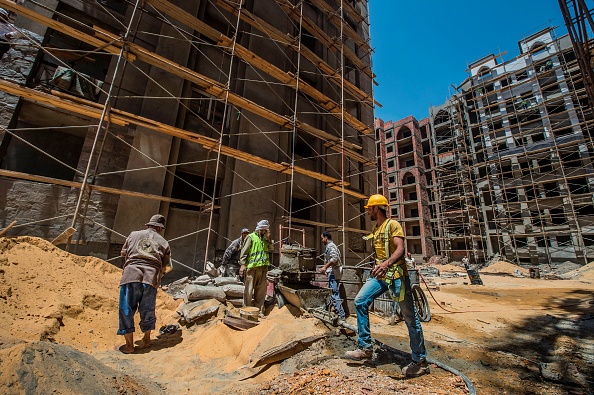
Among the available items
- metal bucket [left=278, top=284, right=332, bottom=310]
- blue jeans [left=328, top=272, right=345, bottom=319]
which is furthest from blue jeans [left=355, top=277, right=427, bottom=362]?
blue jeans [left=328, top=272, right=345, bottom=319]

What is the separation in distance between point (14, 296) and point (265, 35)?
1161cm

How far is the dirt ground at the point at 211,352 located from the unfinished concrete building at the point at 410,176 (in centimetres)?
2917

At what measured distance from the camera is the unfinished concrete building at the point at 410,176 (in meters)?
33.2

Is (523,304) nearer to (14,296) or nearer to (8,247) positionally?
(14,296)

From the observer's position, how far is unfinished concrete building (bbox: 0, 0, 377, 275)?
6160 mm

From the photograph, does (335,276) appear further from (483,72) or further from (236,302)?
(483,72)

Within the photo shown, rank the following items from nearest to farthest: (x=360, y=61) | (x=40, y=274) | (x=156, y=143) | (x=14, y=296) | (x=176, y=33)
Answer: (x=14, y=296), (x=40, y=274), (x=156, y=143), (x=176, y=33), (x=360, y=61)

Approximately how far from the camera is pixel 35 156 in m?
7.39

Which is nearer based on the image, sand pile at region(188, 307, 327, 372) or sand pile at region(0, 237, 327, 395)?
sand pile at region(0, 237, 327, 395)

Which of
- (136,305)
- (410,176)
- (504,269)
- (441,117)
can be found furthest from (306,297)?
(441,117)

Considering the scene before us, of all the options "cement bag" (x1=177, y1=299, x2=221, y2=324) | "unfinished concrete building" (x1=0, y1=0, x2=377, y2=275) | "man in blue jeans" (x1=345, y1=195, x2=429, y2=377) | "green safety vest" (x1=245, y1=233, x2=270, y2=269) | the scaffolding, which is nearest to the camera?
"man in blue jeans" (x1=345, y1=195, x2=429, y2=377)

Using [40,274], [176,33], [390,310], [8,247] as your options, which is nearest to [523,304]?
[390,310]

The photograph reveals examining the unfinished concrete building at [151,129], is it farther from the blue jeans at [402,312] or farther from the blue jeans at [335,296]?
the blue jeans at [402,312]

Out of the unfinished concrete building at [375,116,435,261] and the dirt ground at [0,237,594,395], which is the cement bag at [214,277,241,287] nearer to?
the dirt ground at [0,237,594,395]
